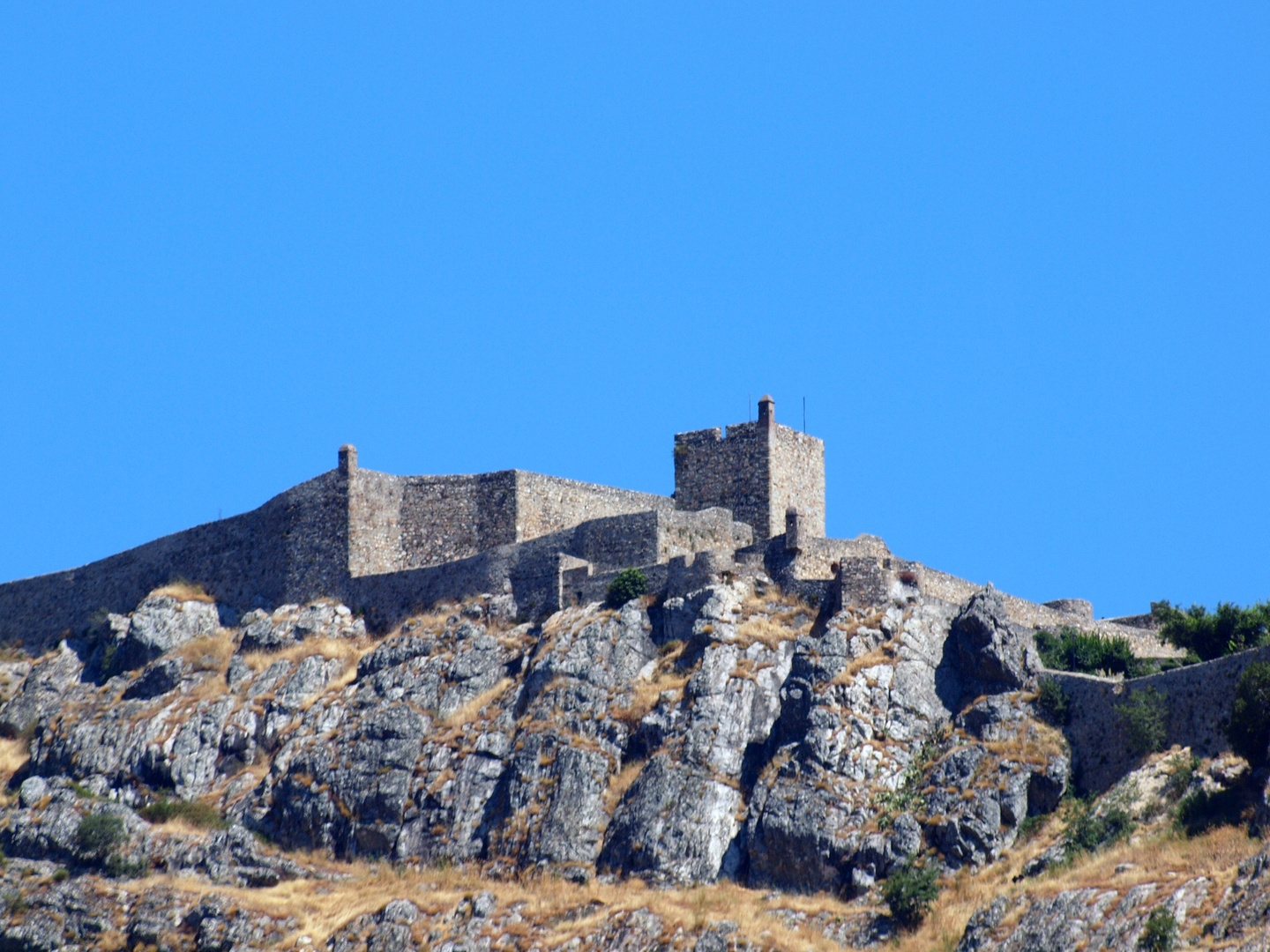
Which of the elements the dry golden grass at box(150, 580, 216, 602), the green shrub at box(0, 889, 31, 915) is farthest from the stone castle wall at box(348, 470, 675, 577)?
the green shrub at box(0, 889, 31, 915)

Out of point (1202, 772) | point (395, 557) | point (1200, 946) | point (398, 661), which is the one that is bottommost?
point (1200, 946)

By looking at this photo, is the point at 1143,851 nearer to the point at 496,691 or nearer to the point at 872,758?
the point at 872,758

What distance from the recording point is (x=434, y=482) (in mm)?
78062

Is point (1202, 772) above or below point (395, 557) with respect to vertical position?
below

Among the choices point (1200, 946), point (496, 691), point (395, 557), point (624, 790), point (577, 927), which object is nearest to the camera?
point (1200, 946)

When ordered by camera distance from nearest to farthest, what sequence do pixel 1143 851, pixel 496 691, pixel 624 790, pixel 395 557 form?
pixel 1143 851, pixel 624 790, pixel 496 691, pixel 395 557

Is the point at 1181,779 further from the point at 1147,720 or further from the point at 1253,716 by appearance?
the point at 1253,716

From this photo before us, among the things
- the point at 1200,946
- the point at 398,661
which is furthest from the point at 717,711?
the point at 1200,946

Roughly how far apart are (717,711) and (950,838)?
9008mm

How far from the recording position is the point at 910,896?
53.9 meters

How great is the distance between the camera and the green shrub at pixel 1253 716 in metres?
52.5

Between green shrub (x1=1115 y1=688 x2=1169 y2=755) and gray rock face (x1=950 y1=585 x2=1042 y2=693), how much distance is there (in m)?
4.10

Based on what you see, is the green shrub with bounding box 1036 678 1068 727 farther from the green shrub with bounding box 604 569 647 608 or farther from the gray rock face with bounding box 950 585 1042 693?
the green shrub with bounding box 604 569 647 608

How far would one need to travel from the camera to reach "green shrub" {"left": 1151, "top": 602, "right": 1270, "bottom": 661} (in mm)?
61344
